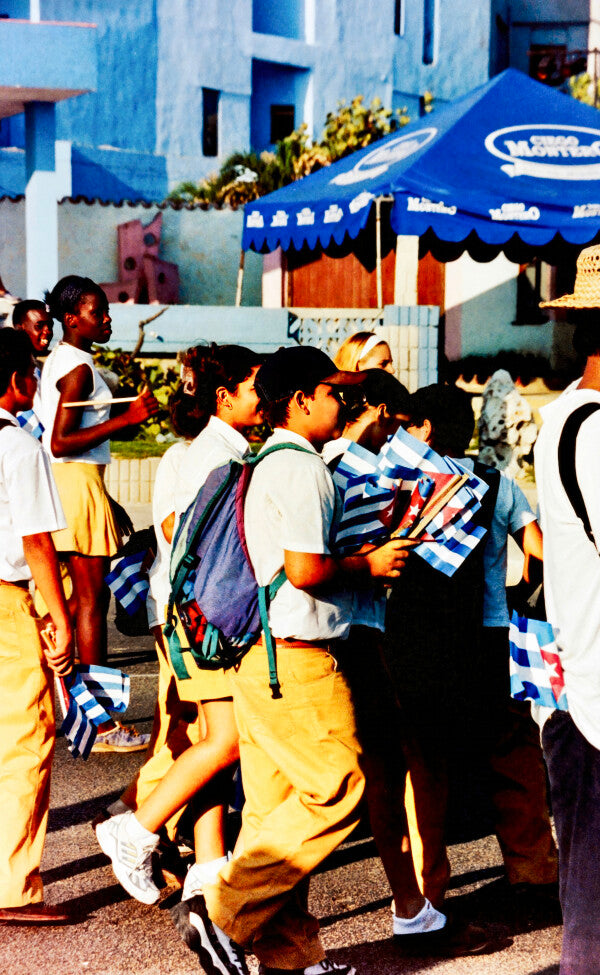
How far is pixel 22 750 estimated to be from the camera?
3.93 meters

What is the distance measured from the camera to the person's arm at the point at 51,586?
12.6ft

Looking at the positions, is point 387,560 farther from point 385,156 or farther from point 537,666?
point 385,156

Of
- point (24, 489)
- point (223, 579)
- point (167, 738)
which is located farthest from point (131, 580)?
point (223, 579)

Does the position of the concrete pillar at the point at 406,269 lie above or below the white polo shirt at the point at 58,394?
above

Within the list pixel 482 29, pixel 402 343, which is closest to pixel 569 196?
pixel 402 343

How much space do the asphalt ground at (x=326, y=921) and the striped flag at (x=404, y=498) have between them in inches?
46.0

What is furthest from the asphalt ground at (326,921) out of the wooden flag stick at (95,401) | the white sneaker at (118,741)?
the wooden flag stick at (95,401)

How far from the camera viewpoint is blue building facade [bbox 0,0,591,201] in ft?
88.0

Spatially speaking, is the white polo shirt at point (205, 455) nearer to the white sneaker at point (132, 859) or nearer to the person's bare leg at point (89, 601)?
the white sneaker at point (132, 859)

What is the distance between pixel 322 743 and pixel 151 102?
2612 centimetres

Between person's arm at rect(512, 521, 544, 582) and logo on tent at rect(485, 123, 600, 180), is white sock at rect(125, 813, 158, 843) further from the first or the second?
logo on tent at rect(485, 123, 600, 180)

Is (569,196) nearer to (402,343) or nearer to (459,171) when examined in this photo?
(459,171)

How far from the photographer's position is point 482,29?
106 ft

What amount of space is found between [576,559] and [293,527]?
2.69 ft
